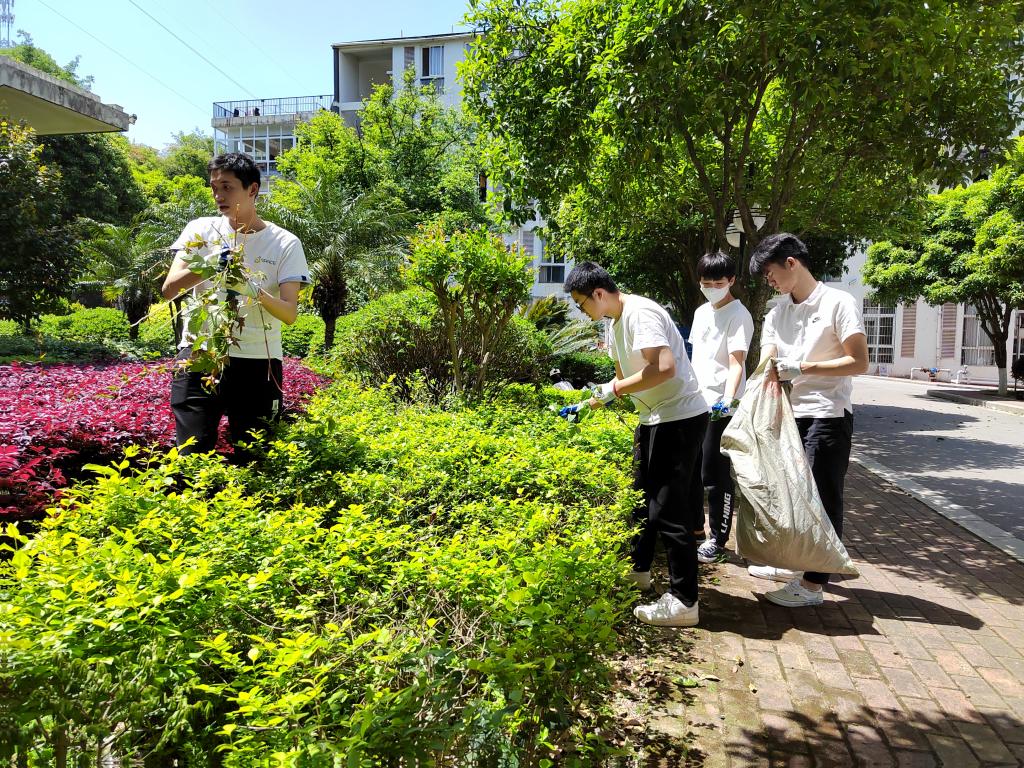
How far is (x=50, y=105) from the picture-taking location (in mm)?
12844

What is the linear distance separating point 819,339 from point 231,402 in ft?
10.3

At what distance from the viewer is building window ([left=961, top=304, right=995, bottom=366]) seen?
31578 mm

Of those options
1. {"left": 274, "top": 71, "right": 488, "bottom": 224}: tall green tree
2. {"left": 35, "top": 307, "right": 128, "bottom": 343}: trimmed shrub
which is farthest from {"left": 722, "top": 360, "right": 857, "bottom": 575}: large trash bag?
{"left": 274, "top": 71, "right": 488, "bottom": 224}: tall green tree

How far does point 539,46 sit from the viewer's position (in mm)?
7492

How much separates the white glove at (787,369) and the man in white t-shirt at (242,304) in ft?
8.50

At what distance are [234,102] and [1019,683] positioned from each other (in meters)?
61.1

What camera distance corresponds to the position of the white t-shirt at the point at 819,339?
3.92 meters

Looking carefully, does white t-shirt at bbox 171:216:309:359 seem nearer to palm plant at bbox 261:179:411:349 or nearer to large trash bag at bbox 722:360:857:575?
large trash bag at bbox 722:360:857:575

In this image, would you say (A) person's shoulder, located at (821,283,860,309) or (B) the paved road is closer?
(A) person's shoulder, located at (821,283,860,309)

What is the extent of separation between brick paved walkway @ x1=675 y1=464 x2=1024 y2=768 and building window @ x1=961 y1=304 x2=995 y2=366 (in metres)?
31.8

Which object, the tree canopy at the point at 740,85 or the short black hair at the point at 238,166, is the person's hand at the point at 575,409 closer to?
the short black hair at the point at 238,166

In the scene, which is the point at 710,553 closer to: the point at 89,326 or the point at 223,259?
the point at 223,259

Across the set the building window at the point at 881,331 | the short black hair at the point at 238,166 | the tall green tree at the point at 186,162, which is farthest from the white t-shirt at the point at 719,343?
the tall green tree at the point at 186,162

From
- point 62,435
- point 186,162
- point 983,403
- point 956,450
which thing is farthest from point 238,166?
point 186,162
